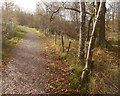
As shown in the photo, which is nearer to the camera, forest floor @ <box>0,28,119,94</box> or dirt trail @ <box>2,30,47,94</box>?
forest floor @ <box>0,28,119,94</box>

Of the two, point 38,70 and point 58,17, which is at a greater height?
point 58,17

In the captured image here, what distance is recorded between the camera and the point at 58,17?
3131 centimetres

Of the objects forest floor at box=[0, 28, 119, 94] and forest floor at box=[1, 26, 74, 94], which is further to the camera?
forest floor at box=[1, 26, 74, 94]

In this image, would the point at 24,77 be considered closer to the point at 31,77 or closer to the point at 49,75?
the point at 31,77

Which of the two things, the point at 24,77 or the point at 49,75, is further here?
the point at 49,75

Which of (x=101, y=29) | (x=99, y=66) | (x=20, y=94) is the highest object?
(x=101, y=29)

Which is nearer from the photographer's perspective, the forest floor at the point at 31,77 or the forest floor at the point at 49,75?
the forest floor at the point at 49,75

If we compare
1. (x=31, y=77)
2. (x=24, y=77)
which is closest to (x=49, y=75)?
(x=31, y=77)

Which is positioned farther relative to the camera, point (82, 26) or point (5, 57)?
point (5, 57)

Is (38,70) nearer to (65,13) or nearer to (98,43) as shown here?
(98,43)

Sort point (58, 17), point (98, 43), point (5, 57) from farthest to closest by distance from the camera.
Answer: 1. point (58, 17)
2. point (98, 43)
3. point (5, 57)

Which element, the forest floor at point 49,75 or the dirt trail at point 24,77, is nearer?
the forest floor at point 49,75

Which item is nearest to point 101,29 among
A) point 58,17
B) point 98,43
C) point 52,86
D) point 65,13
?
point 98,43

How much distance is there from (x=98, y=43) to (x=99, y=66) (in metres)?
6.36
